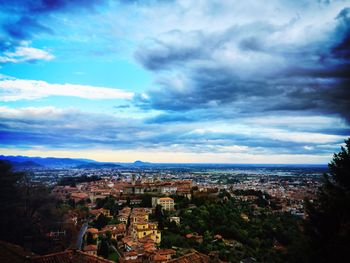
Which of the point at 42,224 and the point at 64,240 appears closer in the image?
the point at 42,224

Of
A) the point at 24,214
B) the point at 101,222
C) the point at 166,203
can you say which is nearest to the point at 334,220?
the point at 24,214

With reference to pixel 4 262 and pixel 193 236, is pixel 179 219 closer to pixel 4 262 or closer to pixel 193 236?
pixel 193 236

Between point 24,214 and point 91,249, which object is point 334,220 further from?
point 91,249

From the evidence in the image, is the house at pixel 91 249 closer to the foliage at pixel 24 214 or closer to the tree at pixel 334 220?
the foliage at pixel 24 214

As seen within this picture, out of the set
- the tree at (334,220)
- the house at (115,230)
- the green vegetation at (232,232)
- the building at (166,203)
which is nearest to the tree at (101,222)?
the house at (115,230)

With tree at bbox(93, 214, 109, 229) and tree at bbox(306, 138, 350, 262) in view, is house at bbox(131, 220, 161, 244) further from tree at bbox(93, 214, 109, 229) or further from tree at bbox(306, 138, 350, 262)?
tree at bbox(306, 138, 350, 262)

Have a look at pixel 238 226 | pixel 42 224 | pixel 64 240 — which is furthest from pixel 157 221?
pixel 42 224

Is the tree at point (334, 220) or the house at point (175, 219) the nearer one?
the tree at point (334, 220)

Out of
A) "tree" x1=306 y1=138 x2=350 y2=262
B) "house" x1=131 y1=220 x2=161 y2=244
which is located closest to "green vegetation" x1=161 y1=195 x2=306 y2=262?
"house" x1=131 y1=220 x2=161 y2=244
